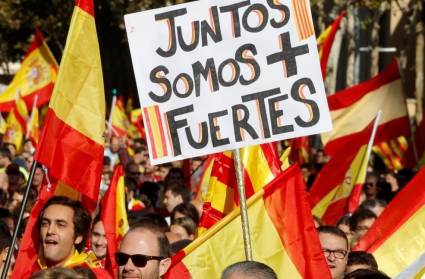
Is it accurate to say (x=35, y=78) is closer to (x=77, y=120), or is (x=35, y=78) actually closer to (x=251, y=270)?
(x=77, y=120)

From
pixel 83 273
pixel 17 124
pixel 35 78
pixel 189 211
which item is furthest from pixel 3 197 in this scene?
pixel 35 78

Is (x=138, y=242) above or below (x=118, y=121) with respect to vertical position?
above

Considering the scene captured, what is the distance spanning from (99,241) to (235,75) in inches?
80.9

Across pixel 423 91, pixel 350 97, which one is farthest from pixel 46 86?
pixel 423 91

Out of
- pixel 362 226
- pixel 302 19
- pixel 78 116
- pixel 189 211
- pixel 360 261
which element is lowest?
pixel 362 226

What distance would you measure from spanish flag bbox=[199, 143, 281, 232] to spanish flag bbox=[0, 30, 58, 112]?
1041cm

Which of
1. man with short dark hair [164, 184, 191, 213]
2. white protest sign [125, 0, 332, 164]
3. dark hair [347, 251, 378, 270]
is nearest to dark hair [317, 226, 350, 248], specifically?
dark hair [347, 251, 378, 270]

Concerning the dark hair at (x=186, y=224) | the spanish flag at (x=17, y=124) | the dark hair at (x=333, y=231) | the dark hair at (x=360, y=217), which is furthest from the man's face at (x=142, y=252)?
the spanish flag at (x=17, y=124)

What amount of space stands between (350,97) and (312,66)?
9.06 metres

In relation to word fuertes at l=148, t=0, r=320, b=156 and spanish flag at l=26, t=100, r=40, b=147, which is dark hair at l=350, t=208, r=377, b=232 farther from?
spanish flag at l=26, t=100, r=40, b=147

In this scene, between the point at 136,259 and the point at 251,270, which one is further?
the point at 136,259

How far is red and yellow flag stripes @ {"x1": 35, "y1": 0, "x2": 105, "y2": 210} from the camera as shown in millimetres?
7957

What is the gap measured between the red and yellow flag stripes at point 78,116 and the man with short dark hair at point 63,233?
473 millimetres

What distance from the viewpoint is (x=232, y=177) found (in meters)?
8.77
